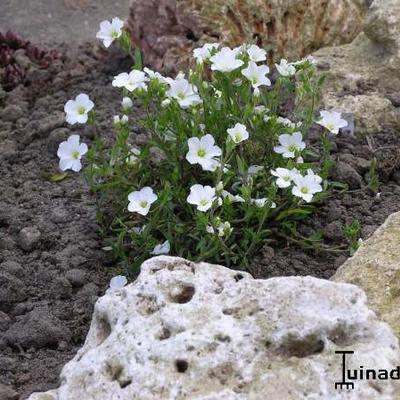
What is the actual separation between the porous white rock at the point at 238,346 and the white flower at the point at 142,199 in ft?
2.73

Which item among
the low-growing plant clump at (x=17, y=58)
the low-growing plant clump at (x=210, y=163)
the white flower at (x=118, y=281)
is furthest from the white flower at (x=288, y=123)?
the low-growing plant clump at (x=17, y=58)

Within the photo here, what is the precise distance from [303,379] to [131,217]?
166cm

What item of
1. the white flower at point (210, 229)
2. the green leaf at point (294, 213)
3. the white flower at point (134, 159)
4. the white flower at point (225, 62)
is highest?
the white flower at point (225, 62)

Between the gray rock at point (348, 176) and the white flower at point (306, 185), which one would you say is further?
the gray rock at point (348, 176)

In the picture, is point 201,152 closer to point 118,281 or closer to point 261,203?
point 261,203

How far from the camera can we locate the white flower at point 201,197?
331cm

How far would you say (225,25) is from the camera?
5270 mm

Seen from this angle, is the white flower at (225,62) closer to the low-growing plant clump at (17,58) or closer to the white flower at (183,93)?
the white flower at (183,93)

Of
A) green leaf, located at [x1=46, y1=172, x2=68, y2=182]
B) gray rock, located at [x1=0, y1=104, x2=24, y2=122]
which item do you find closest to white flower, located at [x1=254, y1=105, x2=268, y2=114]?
green leaf, located at [x1=46, y1=172, x2=68, y2=182]

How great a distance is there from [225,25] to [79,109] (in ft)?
5.75

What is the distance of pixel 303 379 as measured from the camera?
2402mm

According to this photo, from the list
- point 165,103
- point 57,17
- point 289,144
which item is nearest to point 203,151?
point 165,103

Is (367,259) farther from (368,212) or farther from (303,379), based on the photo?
(368,212)

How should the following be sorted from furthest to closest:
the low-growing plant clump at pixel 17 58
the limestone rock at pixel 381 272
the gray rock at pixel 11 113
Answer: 1. the low-growing plant clump at pixel 17 58
2. the gray rock at pixel 11 113
3. the limestone rock at pixel 381 272
